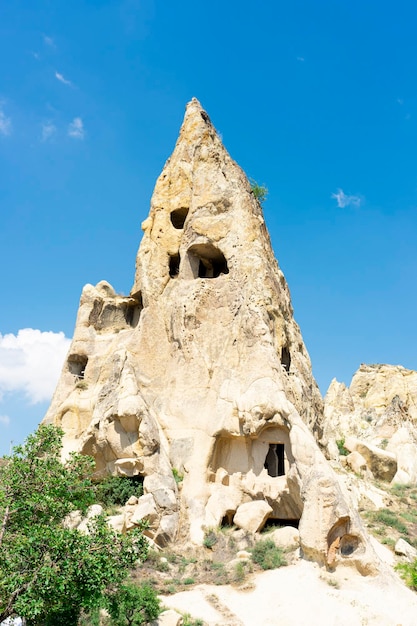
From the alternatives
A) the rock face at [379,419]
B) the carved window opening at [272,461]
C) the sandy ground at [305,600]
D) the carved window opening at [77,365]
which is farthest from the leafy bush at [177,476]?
the rock face at [379,419]

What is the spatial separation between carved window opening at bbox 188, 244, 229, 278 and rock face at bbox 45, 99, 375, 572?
6 cm

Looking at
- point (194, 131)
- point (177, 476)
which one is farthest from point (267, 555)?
point (194, 131)

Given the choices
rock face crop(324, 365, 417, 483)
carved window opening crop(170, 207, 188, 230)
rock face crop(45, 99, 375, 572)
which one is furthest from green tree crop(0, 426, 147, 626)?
rock face crop(324, 365, 417, 483)

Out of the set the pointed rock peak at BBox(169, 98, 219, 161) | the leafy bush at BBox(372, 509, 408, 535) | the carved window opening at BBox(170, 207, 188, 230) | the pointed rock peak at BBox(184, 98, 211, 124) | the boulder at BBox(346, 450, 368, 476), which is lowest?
the leafy bush at BBox(372, 509, 408, 535)

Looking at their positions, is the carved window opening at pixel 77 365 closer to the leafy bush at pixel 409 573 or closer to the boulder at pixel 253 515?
the boulder at pixel 253 515

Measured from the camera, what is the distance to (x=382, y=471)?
25141mm

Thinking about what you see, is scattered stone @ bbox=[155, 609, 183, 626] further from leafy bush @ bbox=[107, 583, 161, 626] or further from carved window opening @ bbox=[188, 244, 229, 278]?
carved window opening @ bbox=[188, 244, 229, 278]

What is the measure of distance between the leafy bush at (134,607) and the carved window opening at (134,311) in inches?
574

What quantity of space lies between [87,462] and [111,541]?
2772 millimetres

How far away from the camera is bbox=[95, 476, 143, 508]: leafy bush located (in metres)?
16.4

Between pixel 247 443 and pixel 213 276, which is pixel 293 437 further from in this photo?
pixel 213 276

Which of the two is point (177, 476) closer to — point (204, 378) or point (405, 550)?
point (204, 378)

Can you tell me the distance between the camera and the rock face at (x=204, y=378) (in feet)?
49.4

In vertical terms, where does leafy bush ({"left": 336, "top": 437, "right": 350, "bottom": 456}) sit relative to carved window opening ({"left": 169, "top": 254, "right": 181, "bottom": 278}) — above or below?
below
